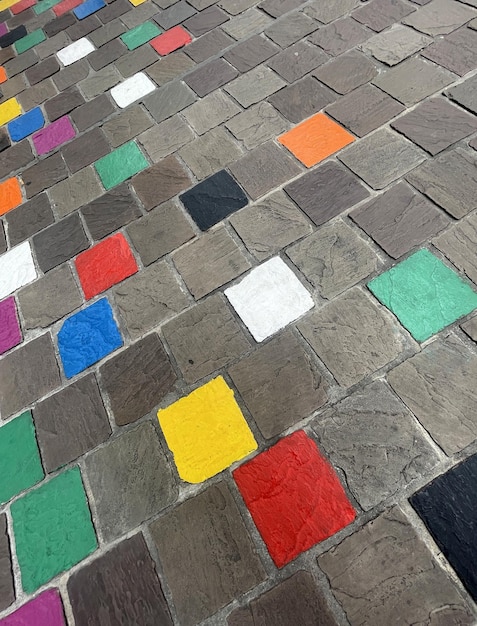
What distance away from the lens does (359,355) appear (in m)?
1.47

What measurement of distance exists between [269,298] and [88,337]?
2.34ft

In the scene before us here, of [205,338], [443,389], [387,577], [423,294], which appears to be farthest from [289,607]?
[423,294]

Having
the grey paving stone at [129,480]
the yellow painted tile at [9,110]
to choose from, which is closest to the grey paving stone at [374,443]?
the grey paving stone at [129,480]

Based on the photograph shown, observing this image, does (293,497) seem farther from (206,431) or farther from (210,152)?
(210,152)

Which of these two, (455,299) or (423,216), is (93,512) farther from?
(423,216)

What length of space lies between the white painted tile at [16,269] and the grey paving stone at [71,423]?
2.12 ft

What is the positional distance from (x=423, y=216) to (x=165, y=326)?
1000 mm

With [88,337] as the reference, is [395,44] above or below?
above

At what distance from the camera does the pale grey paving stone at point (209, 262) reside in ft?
5.83

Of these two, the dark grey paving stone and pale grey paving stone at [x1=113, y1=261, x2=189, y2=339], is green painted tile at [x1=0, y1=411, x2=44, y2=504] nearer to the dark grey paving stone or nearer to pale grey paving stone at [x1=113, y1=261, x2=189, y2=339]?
pale grey paving stone at [x1=113, y1=261, x2=189, y2=339]

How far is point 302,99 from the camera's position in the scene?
2.21 meters

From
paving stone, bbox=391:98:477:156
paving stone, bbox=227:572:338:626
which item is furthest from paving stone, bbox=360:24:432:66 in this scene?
paving stone, bbox=227:572:338:626

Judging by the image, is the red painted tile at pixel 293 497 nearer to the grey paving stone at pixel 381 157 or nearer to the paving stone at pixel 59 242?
the grey paving stone at pixel 381 157

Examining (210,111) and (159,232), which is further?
(210,111)
